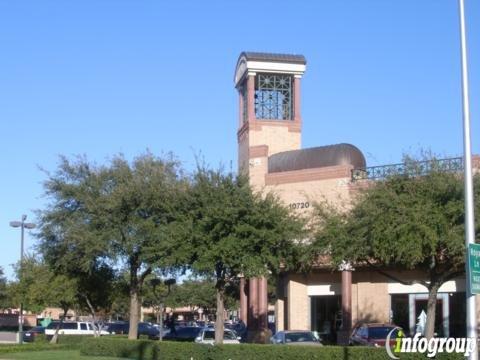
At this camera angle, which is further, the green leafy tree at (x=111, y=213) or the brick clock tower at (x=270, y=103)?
the brick clock tower at (x=270, y=103)

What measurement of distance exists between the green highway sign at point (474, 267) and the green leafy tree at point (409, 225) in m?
10.1

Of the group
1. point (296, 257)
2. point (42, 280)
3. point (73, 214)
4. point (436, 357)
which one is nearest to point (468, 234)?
point (436, 357)

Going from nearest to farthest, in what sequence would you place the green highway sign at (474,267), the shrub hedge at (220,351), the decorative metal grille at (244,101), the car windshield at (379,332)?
the green highway sign at (474,267), the shrub hedge at (220,351), the car windshield at (379,332), the decorative metal grille at (244,101)

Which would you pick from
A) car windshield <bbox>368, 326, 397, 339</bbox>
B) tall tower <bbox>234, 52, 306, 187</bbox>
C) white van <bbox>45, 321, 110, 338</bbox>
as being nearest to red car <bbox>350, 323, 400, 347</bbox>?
car windshield <bbox>368, 326, 397, 339</bbox>

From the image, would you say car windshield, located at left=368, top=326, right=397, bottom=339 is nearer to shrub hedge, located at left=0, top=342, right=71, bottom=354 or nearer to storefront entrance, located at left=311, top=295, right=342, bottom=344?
storefront entrance, located at left=311, top=295, right=342, bottom=344

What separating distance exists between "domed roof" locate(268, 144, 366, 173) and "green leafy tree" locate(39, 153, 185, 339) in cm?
1376

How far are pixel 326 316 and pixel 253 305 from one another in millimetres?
4764

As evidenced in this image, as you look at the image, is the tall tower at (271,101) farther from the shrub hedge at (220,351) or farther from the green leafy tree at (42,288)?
the shrub hedge at (220,351)

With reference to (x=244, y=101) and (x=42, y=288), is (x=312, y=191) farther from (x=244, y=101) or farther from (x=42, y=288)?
(x=42, y=288)

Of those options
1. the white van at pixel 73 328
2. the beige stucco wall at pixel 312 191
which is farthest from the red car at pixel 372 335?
the white van at pixel 73 328

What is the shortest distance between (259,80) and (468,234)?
45047mm

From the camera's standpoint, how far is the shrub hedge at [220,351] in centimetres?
2447

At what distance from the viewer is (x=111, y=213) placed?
37656 mm

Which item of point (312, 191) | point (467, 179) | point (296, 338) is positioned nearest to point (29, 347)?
point (296, 338)
